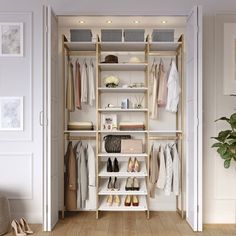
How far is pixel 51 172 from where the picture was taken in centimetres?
350

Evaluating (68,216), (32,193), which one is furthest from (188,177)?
(32,193)

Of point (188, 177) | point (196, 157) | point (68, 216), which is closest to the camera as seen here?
point (196, 157)

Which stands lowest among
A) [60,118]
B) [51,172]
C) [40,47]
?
[51,172]

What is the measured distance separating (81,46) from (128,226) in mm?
2278

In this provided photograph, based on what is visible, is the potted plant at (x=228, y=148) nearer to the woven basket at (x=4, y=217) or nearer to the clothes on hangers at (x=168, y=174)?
the clothes on hangers at (x=168, y=174)

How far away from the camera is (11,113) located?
3824 millimetres

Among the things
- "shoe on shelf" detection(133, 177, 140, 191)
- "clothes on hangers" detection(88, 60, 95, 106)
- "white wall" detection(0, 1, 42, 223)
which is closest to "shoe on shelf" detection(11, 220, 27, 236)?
"white wall" detection(0, 1, 42, 223)

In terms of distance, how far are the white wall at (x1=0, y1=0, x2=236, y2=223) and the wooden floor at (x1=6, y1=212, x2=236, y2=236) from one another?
0.95 feet

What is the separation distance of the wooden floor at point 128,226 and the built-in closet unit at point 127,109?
149mm

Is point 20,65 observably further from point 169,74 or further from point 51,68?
point 169,74

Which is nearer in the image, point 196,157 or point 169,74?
point 196,157

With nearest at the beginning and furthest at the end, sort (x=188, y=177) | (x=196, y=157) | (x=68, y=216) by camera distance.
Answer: (x=196, y=157) → (x=188, y=177) → (x=68, y=216)

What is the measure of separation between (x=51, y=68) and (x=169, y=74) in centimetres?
151

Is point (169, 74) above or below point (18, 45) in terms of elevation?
below
